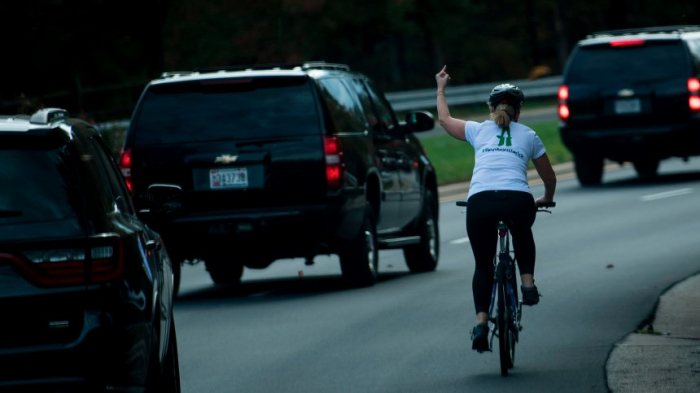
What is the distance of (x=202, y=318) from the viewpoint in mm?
13180

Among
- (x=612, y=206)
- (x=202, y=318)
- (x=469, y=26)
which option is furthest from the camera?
(x=469, y=26)

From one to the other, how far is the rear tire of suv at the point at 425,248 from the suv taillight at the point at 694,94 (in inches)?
333

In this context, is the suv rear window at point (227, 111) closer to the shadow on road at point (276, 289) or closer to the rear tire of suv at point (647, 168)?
the shadow on road at point (276, 289)

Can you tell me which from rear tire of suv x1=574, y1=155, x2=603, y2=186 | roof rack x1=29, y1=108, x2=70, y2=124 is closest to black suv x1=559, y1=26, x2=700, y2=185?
rear tire of suv x1=574, y1=155, x2=603, y2=186

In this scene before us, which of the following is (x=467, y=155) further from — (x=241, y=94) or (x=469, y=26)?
(x=469, y=26)

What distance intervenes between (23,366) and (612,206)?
16709 mm

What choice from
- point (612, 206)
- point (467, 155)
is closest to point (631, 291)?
point (612, 206)

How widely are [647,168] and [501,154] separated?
58.9ft

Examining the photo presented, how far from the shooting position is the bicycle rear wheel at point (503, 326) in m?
9.34

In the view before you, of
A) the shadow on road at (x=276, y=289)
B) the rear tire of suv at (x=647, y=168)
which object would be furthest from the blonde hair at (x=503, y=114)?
the rear tire of suv at (x=647, y=168)

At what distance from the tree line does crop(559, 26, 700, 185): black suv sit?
2.42 metres

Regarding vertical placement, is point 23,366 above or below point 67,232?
below

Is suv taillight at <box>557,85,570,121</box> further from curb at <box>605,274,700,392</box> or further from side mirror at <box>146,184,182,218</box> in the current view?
side mirror at <box>146,184,182,218</box>

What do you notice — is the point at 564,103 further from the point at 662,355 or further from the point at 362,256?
the point at 662,355
